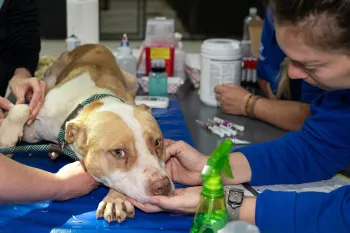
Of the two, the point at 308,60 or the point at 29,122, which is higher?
the point at 308,60

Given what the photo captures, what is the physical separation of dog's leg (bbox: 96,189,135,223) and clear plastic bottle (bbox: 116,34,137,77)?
1175 millimetres

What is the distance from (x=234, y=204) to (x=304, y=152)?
1.30 feet

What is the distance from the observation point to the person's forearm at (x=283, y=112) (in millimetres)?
1965

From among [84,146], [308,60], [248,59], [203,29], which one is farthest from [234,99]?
[203,29]

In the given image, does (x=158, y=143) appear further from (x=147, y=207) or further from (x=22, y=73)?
(x=22, y=73)

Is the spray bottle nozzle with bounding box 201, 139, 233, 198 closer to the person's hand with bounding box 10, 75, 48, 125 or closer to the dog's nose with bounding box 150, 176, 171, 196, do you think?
the dog's nose with bounding box 150, 176, 171, 196

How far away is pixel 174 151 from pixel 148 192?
0.23 meters

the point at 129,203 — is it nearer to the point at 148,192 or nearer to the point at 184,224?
the point at 148,192

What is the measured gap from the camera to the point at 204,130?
2010 millimetres

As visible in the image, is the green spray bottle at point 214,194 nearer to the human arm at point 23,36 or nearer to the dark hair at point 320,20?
the dark hair at point 320,20

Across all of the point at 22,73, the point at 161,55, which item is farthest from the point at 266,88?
the point at 22,73

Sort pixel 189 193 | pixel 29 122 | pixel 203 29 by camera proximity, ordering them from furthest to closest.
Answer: pixel 203 29 < pixel 29 122 < pixel 189 193

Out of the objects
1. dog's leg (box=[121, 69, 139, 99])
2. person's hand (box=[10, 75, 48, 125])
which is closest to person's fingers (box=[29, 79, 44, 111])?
person's hand (box=[10, 75, 48, 125])

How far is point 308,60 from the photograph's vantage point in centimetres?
109
